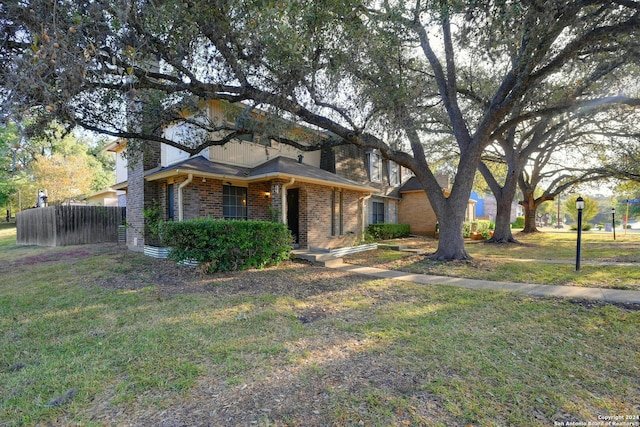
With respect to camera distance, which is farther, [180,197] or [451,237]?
[451,237]

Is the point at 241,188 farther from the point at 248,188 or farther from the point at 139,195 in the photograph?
the point at 139,195

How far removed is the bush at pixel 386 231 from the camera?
16.7 m

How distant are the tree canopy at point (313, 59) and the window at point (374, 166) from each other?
22.5ft

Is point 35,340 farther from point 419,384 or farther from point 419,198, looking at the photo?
point 419,198

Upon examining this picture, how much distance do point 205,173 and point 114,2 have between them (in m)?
5.52

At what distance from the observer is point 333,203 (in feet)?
41.1

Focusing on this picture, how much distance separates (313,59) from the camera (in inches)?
265

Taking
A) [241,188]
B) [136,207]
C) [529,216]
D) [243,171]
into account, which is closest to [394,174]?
[241,188]

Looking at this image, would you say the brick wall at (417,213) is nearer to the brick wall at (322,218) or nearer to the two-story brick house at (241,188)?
the brick wall at (322,218)

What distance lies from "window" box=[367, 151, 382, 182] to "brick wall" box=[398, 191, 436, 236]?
9.91 feet

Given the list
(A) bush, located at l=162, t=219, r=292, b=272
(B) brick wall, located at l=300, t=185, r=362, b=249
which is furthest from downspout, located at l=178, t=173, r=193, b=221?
(B) brick wall, located at l=300, t=185, r=362, b=249

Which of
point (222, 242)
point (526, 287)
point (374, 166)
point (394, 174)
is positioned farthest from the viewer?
point (394, 174)

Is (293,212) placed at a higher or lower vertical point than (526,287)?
higher

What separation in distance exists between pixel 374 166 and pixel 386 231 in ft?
13.1
